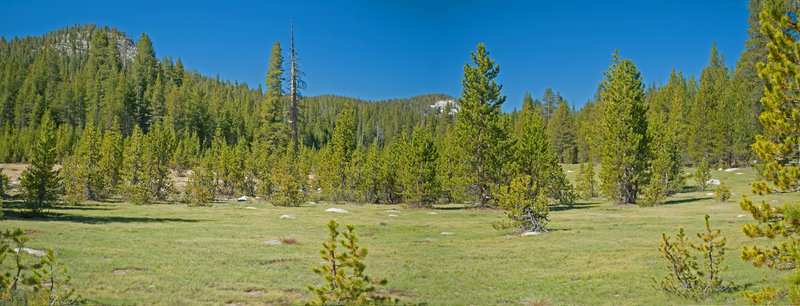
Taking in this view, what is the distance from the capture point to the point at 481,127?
39250 millimetres

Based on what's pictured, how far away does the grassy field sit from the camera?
36.6 ft

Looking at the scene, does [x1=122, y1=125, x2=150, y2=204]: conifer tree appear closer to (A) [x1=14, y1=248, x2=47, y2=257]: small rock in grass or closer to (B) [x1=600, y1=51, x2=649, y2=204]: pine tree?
(A) [x1=14, y1=248, x2=47, y2=257]: small rock in grass

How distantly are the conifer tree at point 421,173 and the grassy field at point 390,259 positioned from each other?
12747 mm

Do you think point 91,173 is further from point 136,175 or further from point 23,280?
point 23,280

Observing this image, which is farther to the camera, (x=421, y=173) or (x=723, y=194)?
(x=421, y=173)

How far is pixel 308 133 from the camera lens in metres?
130

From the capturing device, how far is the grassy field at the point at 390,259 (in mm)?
11141

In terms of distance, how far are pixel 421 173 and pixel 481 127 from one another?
673 cm

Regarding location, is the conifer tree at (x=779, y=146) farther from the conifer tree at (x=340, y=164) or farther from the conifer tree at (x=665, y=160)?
the conifer tree at (x=340, y=164)

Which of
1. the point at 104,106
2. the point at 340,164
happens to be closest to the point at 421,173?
the point at 340,164

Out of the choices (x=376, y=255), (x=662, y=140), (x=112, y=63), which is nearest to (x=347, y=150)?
(x=376, y=255)

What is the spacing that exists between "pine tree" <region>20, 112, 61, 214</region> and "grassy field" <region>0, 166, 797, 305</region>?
3.80 ft

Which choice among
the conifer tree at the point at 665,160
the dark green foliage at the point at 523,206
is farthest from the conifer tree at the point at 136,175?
the conifer tree at the point at 665,160

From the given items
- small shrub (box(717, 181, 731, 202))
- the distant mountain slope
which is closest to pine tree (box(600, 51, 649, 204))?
small shrub (box(717, 181, 731, 202))
